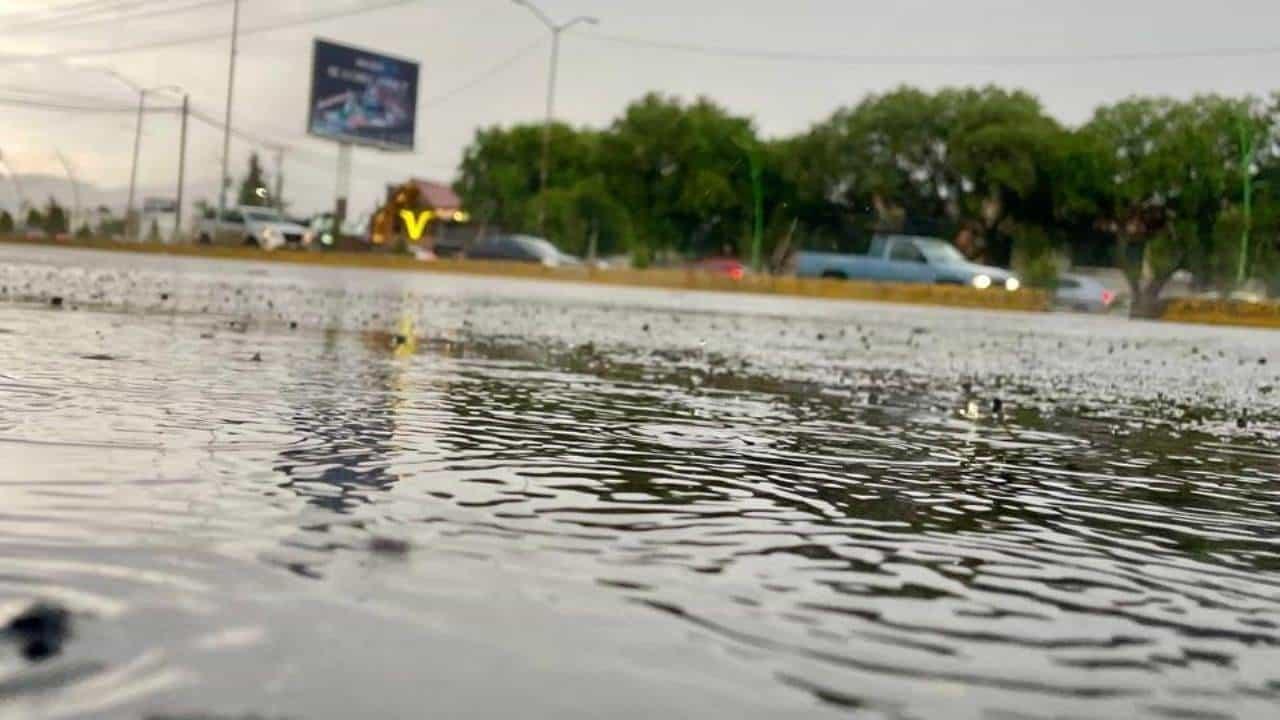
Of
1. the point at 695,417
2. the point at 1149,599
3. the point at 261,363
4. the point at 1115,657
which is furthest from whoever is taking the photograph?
the point at 261,363

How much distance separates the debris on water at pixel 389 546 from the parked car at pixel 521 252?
51335mm

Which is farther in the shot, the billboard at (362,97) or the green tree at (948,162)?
the billboard at (362,97)

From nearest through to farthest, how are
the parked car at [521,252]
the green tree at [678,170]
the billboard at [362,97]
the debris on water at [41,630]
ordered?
the debris on water at [41,630]
the parked car at [521,252]
the billboard at [362,97]
the green tree at [678,170]

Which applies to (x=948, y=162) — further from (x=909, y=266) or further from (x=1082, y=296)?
(x=909, y=266)

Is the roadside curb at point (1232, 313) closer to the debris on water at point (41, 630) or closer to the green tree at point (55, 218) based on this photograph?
the debris on water at point (41, 630)

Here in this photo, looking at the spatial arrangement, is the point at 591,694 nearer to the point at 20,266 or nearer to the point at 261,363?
the point at 261,363

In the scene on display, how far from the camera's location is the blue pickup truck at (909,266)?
4669 cm

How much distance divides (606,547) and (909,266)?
45424 mm

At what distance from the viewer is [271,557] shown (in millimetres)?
4008

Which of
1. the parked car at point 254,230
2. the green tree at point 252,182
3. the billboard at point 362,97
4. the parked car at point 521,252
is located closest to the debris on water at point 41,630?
the parked car at point 521,252

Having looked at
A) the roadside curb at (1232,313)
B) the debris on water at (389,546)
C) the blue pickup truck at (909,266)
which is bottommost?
the debris on water at (389,546)

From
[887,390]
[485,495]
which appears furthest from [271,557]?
[887,390]

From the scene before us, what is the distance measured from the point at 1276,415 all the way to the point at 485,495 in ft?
A: 25.7

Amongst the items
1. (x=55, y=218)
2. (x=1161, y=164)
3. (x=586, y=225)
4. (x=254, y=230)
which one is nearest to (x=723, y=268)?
(x=586, y=225)
